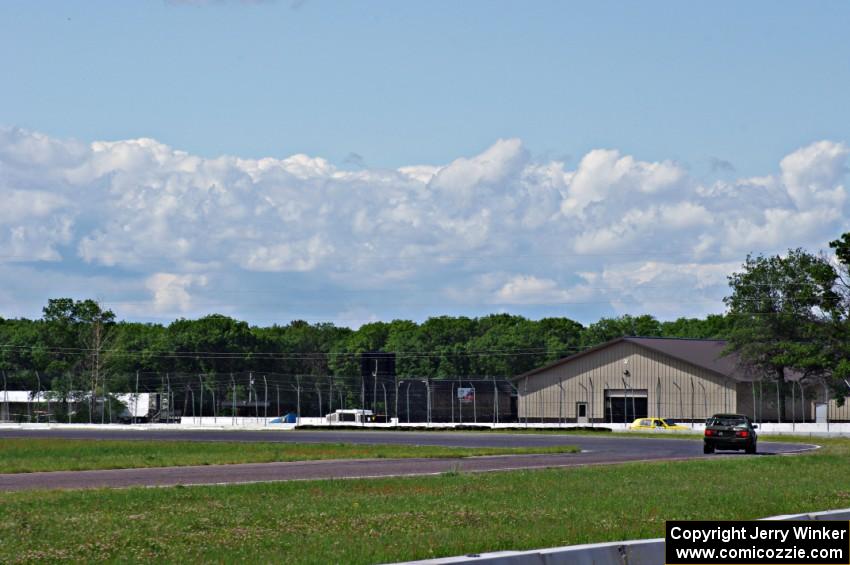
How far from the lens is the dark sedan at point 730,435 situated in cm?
4984

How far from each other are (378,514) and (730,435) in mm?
31691

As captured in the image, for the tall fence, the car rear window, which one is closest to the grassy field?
the car rear window

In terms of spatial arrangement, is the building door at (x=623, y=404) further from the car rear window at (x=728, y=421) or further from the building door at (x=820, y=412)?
the car rear window at (x=728, y=421)

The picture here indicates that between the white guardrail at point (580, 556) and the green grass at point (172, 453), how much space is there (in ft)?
86.7

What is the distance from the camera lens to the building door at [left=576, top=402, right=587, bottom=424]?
110656mm

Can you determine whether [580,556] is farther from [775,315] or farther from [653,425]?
[775,315]

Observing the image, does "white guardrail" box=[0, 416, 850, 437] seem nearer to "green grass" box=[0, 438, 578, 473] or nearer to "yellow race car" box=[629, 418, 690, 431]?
"yellow race car" box=[629, 418, 690, 431]

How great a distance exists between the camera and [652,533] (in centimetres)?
1831

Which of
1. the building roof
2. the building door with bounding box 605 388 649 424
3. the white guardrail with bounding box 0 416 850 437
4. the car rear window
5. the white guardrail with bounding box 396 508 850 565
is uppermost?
the building roof

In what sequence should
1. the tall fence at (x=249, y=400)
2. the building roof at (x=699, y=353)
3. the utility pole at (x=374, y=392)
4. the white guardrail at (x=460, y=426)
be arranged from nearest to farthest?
the white guardrail at (x=460, y=426) < the utility pole at (x=374, y=392) < the building roof at (x=699, y=353) < the tall fence at (x=249, y=400)

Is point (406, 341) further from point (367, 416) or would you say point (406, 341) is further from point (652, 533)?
point (652, 533)

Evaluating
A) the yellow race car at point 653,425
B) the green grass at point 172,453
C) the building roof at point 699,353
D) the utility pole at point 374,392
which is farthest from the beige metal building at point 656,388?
the green grass at point 172,453

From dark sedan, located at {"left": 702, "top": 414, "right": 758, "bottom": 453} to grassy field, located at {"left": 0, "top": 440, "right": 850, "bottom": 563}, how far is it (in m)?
18.1

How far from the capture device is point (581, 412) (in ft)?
368
